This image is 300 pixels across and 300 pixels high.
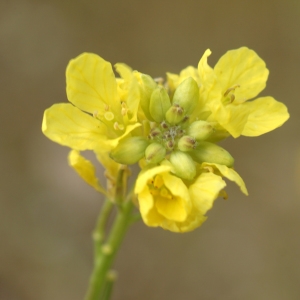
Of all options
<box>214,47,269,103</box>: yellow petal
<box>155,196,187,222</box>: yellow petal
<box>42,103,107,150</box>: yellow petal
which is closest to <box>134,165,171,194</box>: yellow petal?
<box>155,196,187,222</box>: yellow petal

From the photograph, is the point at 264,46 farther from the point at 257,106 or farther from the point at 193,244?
the point at 257,106

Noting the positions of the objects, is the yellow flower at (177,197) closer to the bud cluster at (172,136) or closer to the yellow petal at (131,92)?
the bud cluster at (172,136)

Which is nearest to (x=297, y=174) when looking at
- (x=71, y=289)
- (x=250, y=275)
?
(x=250, y=275)

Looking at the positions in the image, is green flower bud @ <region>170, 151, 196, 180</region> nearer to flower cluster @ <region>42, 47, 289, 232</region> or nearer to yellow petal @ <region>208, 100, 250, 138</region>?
flower cluster @ <region>42, 47, 289, 232</region>

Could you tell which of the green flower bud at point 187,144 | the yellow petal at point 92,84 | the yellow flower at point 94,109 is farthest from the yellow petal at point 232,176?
the yellow petal at point 92,84

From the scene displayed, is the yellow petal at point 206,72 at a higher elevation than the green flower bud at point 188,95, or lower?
higher

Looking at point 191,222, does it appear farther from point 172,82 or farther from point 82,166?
point 172,82
